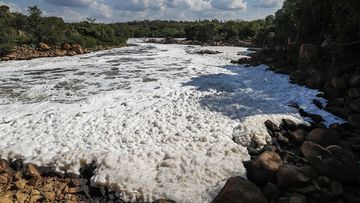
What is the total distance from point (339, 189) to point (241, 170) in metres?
2.09

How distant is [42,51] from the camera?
1130 inches

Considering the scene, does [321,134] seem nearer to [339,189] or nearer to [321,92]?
[339,189]

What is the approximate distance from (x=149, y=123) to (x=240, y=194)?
496 centimetres

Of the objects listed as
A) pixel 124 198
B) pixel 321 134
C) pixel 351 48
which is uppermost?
pixel 351 48

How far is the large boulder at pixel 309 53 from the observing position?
15.3 m

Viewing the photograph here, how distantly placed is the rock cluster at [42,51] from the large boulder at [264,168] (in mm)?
23352

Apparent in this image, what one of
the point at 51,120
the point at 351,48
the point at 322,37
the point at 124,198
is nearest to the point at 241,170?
the point at 124,198

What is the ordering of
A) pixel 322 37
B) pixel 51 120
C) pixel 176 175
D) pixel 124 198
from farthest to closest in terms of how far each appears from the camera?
pixel 322 37
pixel 51 120
pixel 176 175
pixel 124 198

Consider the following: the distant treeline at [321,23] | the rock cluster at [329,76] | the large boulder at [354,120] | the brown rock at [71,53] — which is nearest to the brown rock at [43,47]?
the brown rock at [71,53]

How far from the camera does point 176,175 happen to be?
7570mm

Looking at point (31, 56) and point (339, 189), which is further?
point (31, 56)

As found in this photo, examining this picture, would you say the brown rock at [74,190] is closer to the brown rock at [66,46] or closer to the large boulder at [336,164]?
the large boulder at [336,164]

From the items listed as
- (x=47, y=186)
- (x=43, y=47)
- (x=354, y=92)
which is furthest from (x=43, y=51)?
(x=354, y=92)

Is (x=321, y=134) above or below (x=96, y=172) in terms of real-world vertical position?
above
